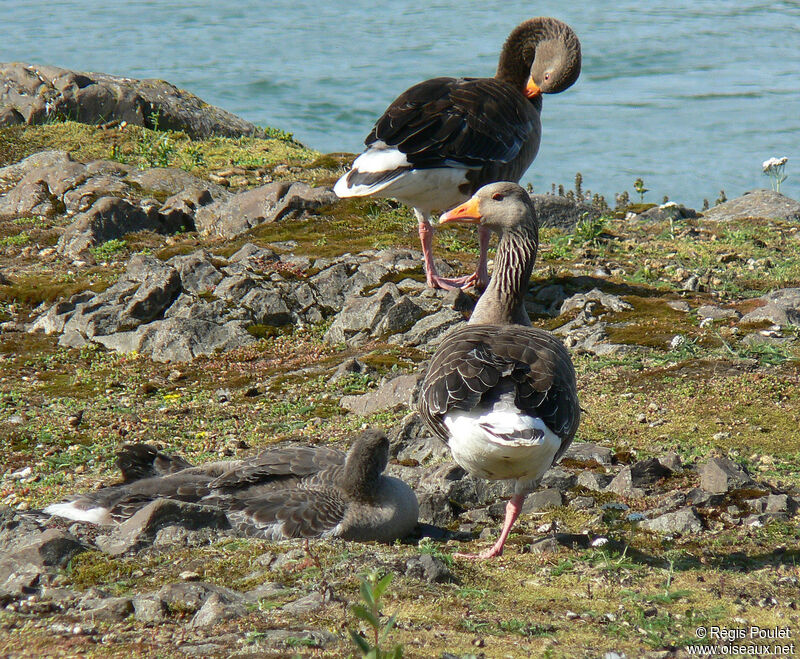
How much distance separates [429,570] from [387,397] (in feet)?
17.7

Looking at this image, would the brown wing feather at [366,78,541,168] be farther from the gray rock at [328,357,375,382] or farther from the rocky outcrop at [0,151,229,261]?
the rocky outcrop at [0,151,229,261]

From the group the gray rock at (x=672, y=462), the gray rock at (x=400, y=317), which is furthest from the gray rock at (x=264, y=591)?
the gray rock at (x=400, y=317)

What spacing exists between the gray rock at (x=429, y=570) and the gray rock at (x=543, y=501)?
6.85ft

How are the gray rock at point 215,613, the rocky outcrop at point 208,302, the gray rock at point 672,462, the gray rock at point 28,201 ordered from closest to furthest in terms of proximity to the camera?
the gray rock at point 215,613, the gray rock at point 672,462, the rocky outcrop at point 208,302, the gray rock at point 28,201

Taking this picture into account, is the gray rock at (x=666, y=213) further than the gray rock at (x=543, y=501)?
Yes

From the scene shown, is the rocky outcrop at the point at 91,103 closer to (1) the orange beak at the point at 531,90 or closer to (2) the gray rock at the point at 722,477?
(1) the orange beak at the point at 531,90

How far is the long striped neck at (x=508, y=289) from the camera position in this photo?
329 inches

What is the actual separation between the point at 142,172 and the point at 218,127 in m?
5.76

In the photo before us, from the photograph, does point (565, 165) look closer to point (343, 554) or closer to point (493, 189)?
point (493, 189)

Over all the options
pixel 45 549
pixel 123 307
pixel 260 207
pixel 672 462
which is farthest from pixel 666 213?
pixel 45 549

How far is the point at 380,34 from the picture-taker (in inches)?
2847

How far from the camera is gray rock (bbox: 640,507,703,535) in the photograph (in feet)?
24.6

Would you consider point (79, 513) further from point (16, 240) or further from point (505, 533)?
point (16, 240)

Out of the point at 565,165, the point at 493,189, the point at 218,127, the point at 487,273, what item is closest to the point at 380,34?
the point at 565,165
